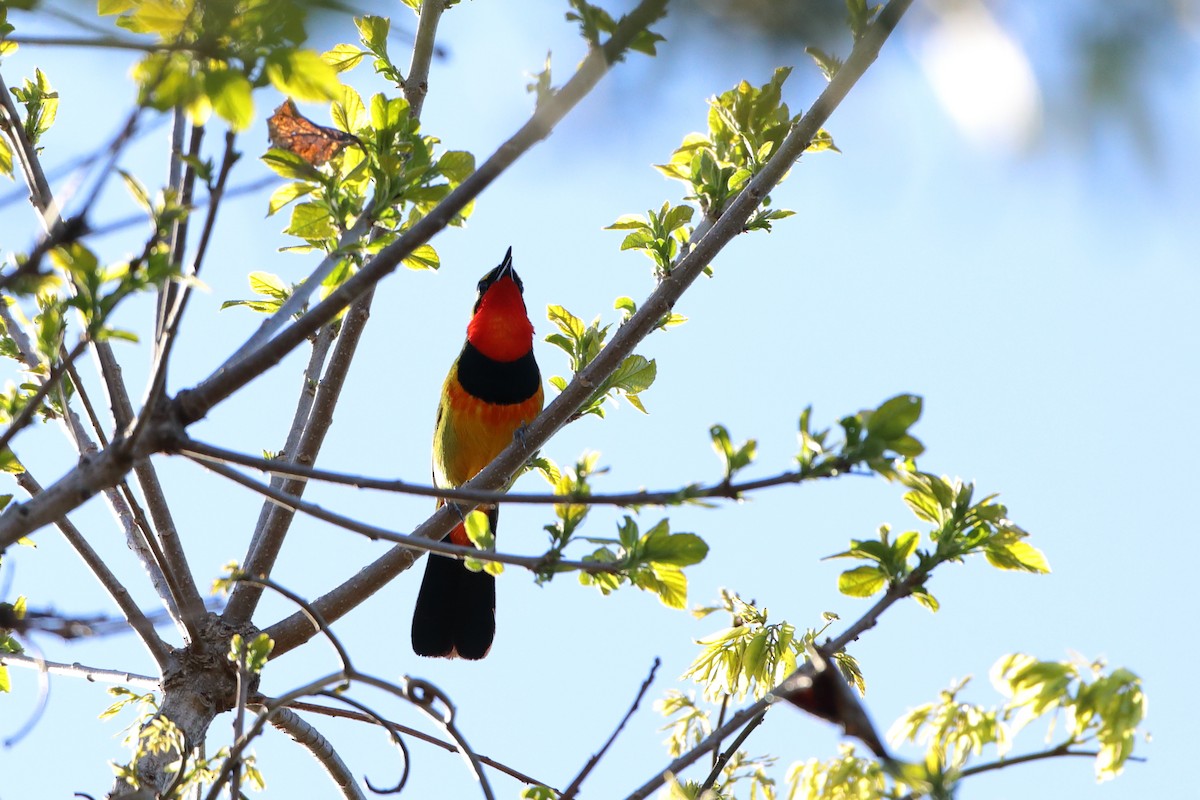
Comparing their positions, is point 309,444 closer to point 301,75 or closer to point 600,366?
point 600,366

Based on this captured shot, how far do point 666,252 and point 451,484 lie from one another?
2.72 metres

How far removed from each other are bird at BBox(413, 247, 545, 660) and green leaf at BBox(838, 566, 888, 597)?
3078 millimetres

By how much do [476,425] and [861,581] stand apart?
11.5ft

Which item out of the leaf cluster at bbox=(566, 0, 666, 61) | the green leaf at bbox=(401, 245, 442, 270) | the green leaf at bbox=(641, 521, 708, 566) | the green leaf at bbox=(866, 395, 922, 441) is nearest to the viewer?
the leaf cluster at bbox=(566, 0, 666, 61)

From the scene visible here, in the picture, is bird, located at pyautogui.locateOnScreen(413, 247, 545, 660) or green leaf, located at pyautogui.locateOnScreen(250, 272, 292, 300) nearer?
green leaf, located at pyautogui.locateOnScreen(250, 272, 292, 300)

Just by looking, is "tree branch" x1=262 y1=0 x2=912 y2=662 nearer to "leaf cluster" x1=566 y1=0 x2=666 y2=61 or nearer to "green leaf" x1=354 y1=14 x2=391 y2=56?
"leaf cluster" x1=566 y1=0 x2=666 y2=61

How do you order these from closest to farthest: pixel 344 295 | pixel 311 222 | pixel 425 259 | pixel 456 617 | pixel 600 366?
pixel 344 295 < pixel 311 222 < pixel 425 259 < pixel 600 366 < pixel 456 617

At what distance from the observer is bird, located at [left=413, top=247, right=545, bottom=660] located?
5.03 m

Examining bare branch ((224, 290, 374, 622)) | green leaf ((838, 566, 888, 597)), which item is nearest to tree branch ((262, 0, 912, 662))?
bare branch ((224, 290, 374, 622))

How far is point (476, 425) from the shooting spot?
5.48 meters

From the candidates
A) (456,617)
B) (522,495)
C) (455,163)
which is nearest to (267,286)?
(455,163)

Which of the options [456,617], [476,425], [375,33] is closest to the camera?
[375,33]

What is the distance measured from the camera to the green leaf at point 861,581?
6.99 feet

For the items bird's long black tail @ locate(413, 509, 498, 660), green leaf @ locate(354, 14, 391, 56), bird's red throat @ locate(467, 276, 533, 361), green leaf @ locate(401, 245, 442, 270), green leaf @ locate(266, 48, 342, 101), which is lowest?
green leaf @ locate(266, 48, 342, 101)
